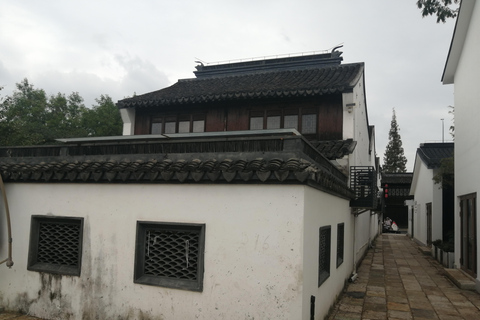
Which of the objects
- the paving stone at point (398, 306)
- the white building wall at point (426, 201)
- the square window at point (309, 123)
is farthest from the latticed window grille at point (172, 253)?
the white building wall at point (426, 201)

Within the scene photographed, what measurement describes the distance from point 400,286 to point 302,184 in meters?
7.11

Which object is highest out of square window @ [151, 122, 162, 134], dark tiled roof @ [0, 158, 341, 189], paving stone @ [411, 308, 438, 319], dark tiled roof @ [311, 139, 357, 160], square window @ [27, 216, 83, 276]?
square window @ [151, 122, 162, 134]

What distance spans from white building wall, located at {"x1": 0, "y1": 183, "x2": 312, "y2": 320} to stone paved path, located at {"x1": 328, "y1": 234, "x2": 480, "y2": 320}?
1.88 metres

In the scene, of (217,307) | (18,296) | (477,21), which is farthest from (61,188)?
(477,21)

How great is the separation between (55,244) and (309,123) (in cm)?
800

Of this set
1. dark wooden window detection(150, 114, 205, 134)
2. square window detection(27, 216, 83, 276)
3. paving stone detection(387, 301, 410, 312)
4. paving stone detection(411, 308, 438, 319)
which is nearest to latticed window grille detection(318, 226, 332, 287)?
paving stone detection(387, 301, 410, 312)

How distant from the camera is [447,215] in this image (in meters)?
15.9

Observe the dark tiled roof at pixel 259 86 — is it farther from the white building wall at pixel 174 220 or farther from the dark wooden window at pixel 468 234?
the white building wall at pixel 174 220

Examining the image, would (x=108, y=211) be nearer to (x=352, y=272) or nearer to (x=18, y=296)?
(x=18, y=296)

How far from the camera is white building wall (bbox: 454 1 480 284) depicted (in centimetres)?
998

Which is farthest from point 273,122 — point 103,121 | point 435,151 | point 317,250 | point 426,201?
point 103,121

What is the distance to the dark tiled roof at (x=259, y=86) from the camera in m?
11.9

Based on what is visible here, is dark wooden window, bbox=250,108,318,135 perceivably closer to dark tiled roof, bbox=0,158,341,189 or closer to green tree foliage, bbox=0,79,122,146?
dark tiled roof, bbox=0,158,341,189

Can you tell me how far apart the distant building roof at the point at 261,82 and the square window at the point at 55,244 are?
692cm
